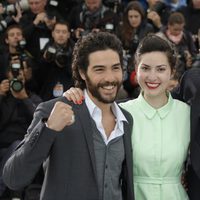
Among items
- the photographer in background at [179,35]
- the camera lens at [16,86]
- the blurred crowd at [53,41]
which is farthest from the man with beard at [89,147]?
the photographer in background at [179,35]

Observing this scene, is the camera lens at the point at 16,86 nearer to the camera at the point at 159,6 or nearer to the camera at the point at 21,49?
the camera at the point at 21,49

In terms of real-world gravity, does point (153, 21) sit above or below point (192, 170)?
above

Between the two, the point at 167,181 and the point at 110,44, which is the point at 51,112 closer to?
the point at 110,44

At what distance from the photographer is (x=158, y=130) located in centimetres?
296

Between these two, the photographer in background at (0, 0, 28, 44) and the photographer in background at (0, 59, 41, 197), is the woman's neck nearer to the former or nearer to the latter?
the photographer in background at (0, 59, 41, 197)

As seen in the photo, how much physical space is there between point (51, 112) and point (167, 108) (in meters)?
0.82

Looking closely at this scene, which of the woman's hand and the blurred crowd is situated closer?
the woman's hand

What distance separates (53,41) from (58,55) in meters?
0.38

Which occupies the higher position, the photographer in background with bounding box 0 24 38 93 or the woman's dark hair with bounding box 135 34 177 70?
the woman's dark hair with bounding box 135 34 177 70

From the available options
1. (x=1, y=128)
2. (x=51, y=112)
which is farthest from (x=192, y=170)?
(x=1, y=128)

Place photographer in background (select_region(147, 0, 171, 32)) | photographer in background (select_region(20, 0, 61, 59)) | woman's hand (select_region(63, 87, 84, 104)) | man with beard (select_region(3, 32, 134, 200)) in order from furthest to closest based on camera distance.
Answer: photographer in background (select_region(147, 0, 171, 32))
photographer in background (select_region(20, 0, 61, 59))
woman's hand (select_region(63, 87, 84, 104))
man with beard (select_region(3, 32, 134, 200))

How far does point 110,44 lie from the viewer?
276 centimetres

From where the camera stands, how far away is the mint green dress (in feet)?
9.48

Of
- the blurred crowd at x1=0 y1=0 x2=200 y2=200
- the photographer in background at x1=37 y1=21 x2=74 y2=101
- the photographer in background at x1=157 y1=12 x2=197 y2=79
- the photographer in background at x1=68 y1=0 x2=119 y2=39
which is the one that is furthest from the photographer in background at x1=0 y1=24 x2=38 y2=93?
the photographer in background at x1=157 y1=12 x2=197 y2=79
